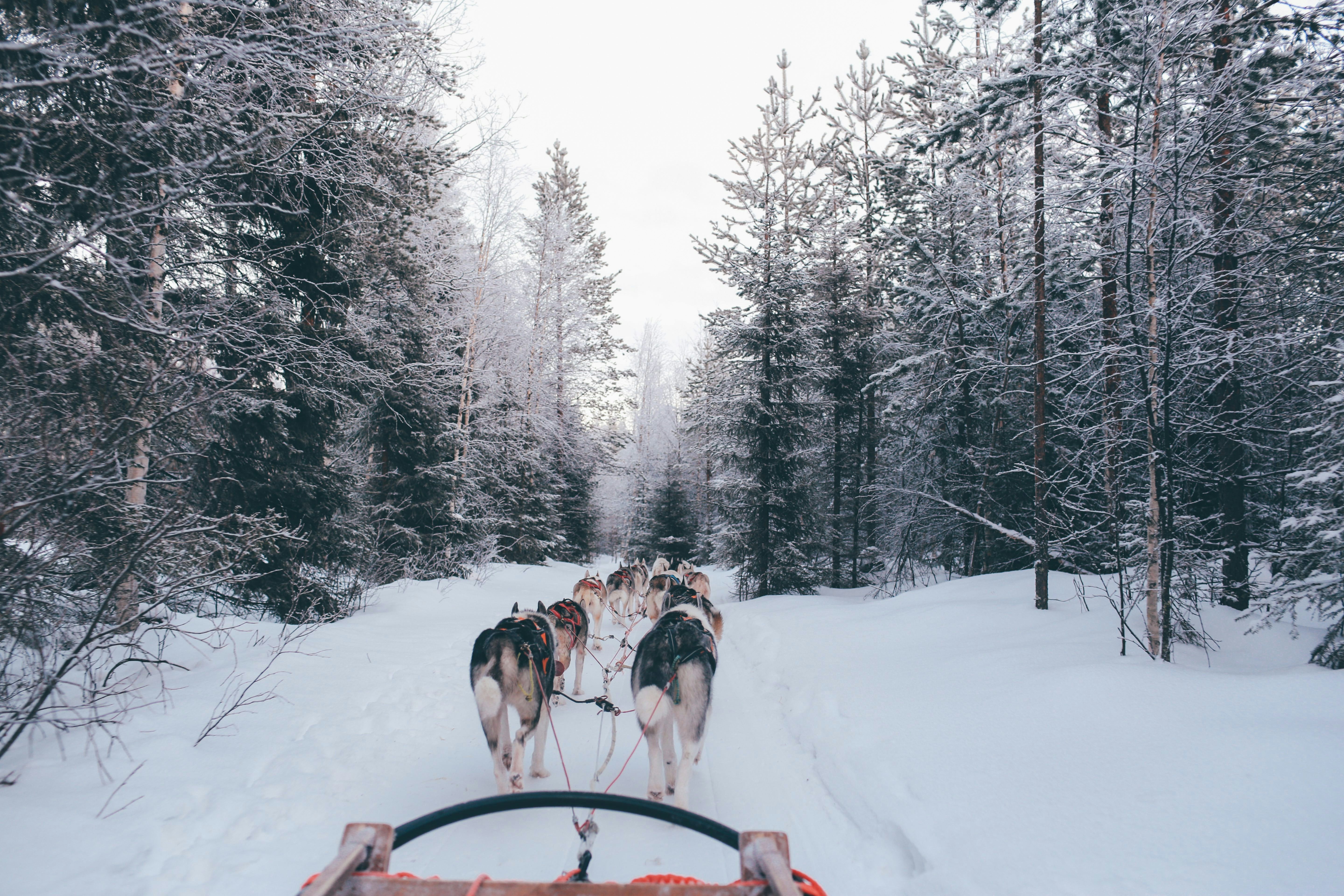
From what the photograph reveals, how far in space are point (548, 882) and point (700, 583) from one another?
10.1 m

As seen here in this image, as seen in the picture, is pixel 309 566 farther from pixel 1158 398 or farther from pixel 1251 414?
pixel 1251 414

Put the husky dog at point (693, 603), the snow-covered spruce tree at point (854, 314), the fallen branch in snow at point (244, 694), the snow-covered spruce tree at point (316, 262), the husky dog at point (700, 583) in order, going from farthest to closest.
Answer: the snow-covered spruce tree at point (854, 314), the husky dog at point (700, 583), the husky dog at point (693, 603), the snow-covered spruce tree at point (316, 262), the fallen branch in snow at point (244, 694)

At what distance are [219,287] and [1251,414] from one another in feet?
37.2

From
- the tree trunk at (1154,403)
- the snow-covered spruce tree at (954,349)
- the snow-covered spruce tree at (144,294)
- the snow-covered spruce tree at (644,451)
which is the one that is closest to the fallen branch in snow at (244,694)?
the snow-covered spruce tree at (144,294)

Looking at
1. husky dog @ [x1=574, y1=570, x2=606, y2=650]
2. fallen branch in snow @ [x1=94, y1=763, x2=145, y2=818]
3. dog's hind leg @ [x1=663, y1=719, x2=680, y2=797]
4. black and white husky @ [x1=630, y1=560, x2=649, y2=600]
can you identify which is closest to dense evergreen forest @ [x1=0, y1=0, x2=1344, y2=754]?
fallen branch in snow @ [x1=94, y1=763, x2=145, y2=818]

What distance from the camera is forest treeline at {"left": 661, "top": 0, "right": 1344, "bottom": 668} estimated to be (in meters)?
5.01

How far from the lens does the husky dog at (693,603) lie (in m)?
6.32

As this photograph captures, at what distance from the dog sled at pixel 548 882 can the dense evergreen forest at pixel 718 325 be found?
1.93 meters

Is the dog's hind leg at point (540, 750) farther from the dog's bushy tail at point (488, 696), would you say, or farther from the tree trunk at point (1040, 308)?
the tree trunk at point (1040, 308)

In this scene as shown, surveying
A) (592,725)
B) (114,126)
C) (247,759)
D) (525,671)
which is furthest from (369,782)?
(114,126)

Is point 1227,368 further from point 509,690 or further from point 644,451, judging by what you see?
point 644,451

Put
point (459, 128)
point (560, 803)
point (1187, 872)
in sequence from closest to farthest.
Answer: point (560, 803), point (1187, 872), point (459, 128)

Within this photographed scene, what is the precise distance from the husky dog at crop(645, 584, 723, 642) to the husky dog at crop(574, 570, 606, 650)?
3.83 feet

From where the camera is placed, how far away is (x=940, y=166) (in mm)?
12062
